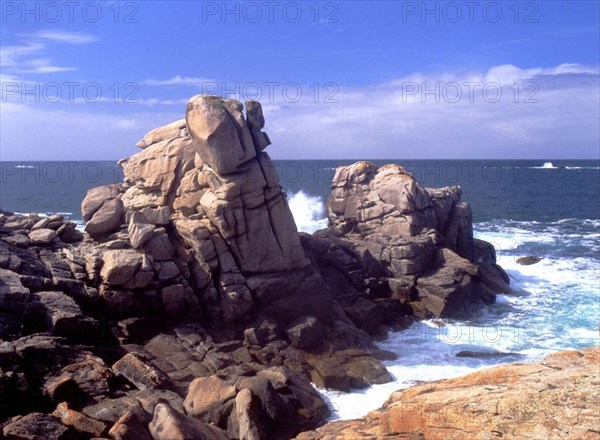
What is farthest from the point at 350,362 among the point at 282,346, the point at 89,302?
the point at 89,302

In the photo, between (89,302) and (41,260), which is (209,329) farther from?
(41,260)

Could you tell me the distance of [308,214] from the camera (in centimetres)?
5869

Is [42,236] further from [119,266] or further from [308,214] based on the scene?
[308,214]

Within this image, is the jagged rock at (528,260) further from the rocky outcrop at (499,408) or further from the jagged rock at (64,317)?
the jagged rock at (64,317)

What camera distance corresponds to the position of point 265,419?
16031mm

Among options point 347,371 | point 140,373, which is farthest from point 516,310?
point 140,373

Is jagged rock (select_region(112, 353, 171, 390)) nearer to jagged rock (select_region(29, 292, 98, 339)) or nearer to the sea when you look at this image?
jagged rock (select_region(29, 292, 98, 339))

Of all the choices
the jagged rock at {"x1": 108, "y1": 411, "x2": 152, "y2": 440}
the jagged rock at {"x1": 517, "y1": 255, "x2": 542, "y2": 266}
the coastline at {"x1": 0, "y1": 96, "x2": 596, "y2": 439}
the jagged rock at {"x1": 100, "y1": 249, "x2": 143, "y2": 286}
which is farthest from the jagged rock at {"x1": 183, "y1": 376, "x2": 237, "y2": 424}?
the jagged rock at {"x1": 517, "y1": 255, "x2": 542, "y2": 266}

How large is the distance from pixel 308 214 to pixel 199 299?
36014 mm

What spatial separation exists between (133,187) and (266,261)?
8627 mm

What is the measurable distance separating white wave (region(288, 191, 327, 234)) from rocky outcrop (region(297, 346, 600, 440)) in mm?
39011

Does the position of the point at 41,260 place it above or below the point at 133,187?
below

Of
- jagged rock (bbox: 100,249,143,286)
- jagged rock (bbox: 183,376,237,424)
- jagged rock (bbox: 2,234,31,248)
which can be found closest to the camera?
jagged rock (bbox: 183,376,237,424)

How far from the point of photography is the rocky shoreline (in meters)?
15.8
